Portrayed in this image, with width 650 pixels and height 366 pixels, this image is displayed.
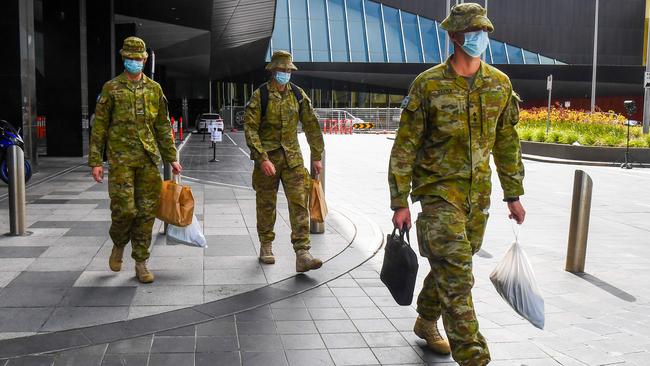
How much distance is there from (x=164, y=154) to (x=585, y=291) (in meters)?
3.96

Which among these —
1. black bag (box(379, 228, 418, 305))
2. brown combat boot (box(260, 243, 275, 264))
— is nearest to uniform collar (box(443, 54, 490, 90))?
black bag (box(379, 228, 418, 305))

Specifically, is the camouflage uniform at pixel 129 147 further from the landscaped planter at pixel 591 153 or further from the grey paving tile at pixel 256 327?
the landscaped planter at pixel 591 153

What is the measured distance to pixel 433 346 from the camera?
14.2 feet

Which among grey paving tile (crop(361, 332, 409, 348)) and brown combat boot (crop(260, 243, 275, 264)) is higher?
brown combat boot (crop(260, 243, 275, 264))

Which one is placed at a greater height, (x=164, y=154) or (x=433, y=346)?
(x=164, y=154)

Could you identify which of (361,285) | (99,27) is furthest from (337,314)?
(99,27)

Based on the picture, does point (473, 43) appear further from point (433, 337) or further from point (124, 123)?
point (124, 123)

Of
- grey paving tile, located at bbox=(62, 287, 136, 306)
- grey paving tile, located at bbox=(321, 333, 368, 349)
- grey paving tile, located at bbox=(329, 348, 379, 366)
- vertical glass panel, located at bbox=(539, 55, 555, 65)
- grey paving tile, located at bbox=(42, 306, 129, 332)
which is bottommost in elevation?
grey paving tile, located at bbox=(329, 348, 379, 366)

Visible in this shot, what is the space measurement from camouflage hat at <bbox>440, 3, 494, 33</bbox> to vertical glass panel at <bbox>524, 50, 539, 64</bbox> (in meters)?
51.3

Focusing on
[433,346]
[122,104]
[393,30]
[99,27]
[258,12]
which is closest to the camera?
[433,346]

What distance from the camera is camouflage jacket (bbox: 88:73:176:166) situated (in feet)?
18.6

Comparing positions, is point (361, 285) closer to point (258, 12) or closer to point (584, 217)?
point (584, 217)

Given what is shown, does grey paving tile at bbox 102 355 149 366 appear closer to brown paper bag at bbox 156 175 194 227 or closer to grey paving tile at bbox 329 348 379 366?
grey paving tile at bbox 329 348 379 366

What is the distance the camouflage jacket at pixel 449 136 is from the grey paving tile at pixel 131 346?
188cm
